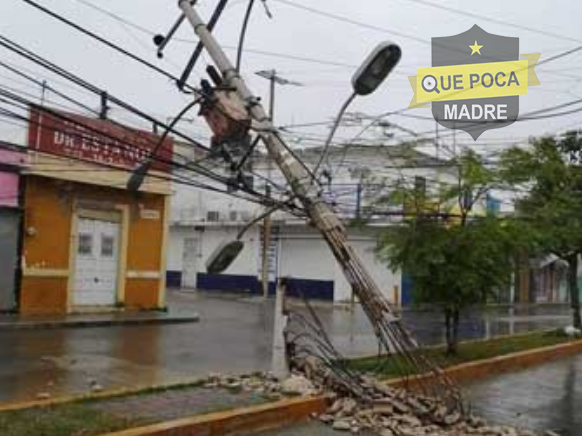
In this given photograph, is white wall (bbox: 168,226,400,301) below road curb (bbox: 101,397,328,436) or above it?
above

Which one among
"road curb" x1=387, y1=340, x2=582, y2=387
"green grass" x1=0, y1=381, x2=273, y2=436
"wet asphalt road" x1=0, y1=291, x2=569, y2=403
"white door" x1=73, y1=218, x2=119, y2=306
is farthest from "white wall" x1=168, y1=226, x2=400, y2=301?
"green grass" x1=0, y1=381, x2=273, y2=436

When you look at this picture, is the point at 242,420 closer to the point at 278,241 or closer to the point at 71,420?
the point at 71,420

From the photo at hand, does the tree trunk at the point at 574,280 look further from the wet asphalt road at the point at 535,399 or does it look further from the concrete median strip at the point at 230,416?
the concrete median strip at the point at 230,416

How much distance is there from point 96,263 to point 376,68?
1394 cm

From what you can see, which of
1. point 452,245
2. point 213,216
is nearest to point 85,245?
point 452,245

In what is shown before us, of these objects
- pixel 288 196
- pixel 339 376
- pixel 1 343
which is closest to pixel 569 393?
pixel 339 376

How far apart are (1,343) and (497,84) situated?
10.6 metres

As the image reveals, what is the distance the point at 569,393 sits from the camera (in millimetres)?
12805

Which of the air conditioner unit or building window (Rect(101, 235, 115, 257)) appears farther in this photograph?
the air conditioner unit

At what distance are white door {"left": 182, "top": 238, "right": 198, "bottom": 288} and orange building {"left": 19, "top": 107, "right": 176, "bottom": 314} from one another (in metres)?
17.7

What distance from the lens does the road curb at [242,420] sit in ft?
26.5

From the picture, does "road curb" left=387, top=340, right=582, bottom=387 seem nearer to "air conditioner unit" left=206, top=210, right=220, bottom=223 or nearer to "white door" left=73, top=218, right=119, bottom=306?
"white door" left=73, top=218, right=119, bottom=306

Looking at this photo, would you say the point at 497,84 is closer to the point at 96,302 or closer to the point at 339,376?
the point at 339,376

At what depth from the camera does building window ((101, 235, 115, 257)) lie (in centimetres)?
2261
